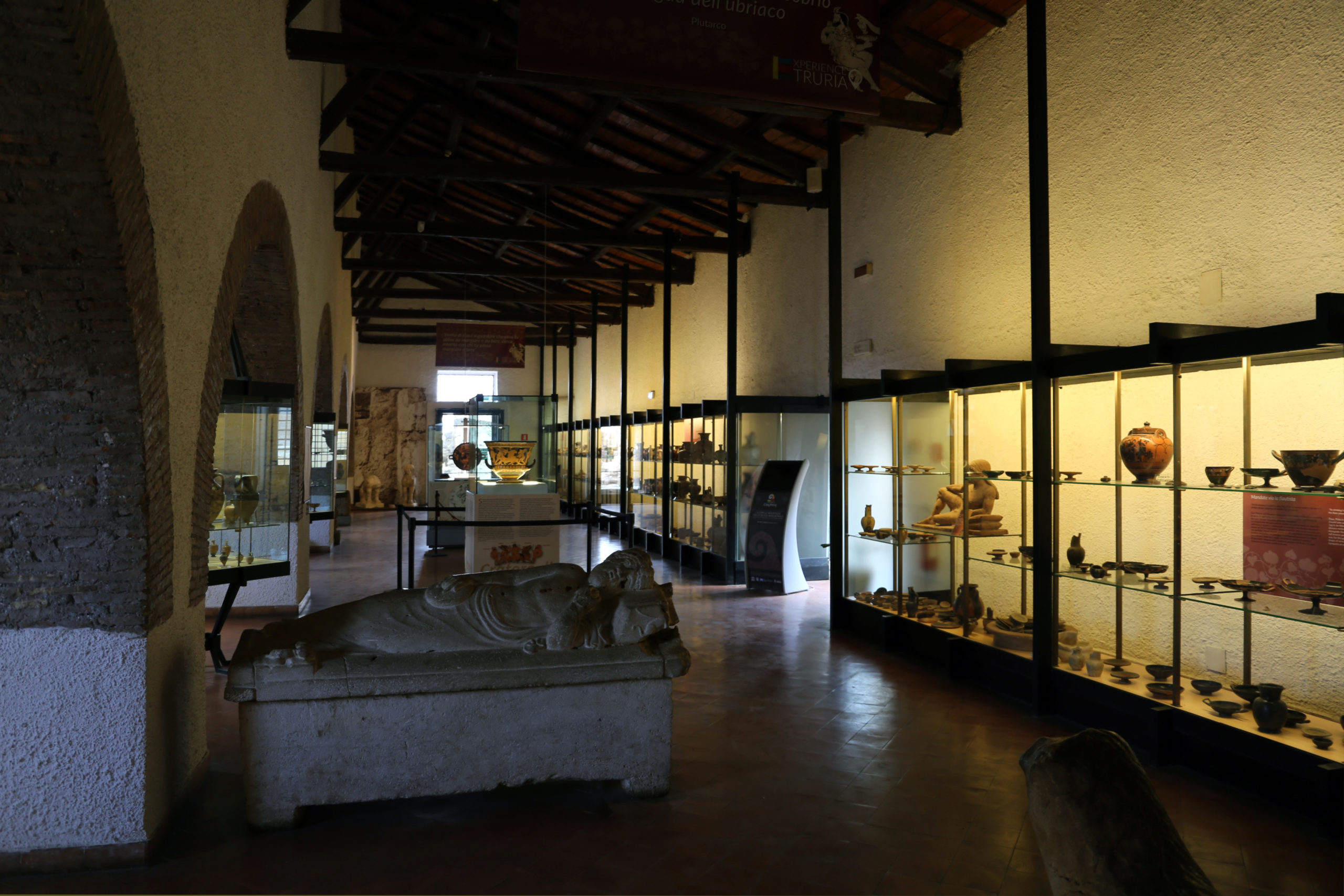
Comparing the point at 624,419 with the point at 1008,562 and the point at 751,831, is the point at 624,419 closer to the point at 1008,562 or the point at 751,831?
the point at 1008,562

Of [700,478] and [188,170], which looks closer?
[188,170]

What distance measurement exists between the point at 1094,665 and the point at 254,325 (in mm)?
6750

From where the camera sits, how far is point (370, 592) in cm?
906

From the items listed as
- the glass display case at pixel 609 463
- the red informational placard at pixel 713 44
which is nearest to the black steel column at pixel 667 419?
the glass display case at pixel 609 463

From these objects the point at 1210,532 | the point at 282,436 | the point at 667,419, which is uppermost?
the point at 667,419

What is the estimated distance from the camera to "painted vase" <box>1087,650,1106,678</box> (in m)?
4.80

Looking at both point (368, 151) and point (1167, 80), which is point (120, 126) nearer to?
point (1167, 80)

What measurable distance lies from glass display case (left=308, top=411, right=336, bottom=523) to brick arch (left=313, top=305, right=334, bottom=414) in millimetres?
191

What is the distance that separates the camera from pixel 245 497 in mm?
5180

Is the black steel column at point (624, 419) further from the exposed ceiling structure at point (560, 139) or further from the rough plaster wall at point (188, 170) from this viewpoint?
the rough plaster wall at point (188, 170)

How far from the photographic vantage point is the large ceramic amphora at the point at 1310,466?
374cm

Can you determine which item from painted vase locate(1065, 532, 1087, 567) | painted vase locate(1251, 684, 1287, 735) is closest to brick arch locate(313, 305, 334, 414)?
painted vase locate(1065, 532, 1087, 567)

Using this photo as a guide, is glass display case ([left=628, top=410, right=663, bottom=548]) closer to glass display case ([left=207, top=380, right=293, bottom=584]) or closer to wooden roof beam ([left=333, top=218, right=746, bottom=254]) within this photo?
wooden roof beam ([left=333, top=218, right=746, bottom=254])

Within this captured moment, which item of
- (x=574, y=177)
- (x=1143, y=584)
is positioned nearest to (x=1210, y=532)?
(x=1143, y=584)
